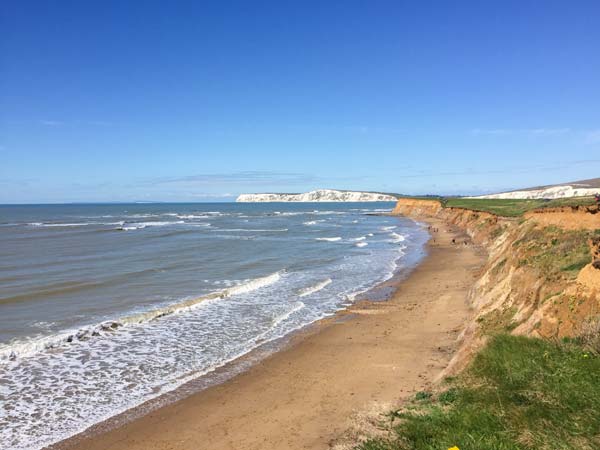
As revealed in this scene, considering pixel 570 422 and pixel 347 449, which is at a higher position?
pixel 570 422

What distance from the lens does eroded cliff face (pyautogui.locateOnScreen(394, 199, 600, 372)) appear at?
30.1 ft

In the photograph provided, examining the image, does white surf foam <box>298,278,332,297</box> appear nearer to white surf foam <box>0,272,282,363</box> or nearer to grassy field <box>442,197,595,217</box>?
white surf foam <box>0,272,282,363</box>

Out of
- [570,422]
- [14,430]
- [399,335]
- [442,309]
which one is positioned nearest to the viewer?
[570,422]

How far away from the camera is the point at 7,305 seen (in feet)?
64.1

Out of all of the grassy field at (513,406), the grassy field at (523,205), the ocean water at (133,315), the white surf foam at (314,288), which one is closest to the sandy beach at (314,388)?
the ocean water at (133,315)

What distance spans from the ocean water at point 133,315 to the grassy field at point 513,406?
697 cm

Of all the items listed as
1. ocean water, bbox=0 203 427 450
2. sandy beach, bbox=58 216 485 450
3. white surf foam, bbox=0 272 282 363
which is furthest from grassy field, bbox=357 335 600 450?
white surf foam, bbox=0 272 282 363

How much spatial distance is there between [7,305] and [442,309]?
59.7 ft

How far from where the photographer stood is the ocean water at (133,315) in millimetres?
10766

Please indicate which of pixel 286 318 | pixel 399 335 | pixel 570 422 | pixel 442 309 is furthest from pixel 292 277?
pixel 570 422

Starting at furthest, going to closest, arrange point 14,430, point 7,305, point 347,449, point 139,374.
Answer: point 7,305, point 139,374, point 14,430, point 347,449

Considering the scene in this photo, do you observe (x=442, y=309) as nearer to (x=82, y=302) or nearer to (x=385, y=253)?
(x=82, y=302)

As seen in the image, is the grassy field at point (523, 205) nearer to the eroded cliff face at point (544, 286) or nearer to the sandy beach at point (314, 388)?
the eroded cliff face at point (544, 286)

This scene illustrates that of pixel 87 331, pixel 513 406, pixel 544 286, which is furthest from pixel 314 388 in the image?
pixel 87 331
